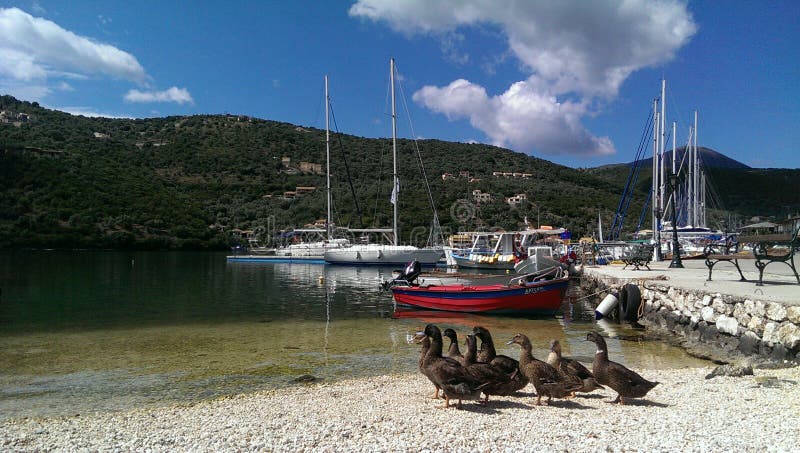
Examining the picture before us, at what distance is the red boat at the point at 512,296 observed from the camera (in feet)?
57.7

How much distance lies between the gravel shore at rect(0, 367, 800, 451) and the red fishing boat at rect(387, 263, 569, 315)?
954 centimetres

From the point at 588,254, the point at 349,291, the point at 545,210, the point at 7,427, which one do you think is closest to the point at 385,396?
the point at 7,427

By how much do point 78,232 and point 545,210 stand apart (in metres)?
68.6

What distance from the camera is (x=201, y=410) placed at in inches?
290

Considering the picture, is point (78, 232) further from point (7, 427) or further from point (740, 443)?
point (740, 443)

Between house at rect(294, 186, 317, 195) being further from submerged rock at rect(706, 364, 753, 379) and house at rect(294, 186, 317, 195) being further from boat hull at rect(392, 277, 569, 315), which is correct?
submerged rock at rect(706, 364, 753, 379)

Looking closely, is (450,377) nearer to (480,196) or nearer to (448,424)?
(448,424)

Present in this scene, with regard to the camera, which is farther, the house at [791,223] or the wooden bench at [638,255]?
the wooden bench at [638,255]

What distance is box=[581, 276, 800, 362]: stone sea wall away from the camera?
9180mm

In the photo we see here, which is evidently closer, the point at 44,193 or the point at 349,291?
the point at 349,291

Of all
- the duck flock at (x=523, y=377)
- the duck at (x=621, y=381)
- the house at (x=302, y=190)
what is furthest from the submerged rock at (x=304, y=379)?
the house at (x=302, y=190)

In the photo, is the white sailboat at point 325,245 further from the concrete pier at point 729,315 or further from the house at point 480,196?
the concrete pier at point 729,315

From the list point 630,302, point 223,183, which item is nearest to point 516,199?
point 223,183

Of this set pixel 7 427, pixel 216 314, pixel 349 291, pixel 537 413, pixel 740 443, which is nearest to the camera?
pixel 740 443
